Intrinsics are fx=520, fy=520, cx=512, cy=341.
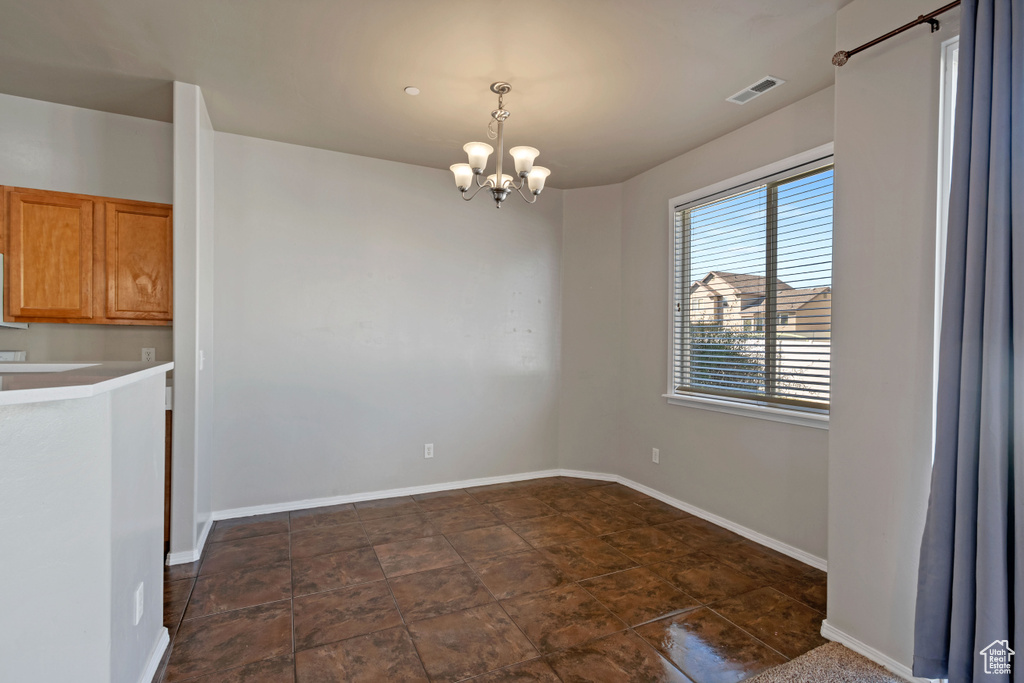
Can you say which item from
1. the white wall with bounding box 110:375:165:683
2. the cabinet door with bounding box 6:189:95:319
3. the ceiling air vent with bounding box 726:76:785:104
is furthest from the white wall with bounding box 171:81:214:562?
the ceiling air vent with bounding box 726:76:785:104

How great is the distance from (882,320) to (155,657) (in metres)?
3.14

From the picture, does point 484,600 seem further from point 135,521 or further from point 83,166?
point 83,166

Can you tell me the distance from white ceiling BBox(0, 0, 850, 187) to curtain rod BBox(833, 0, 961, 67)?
271 millimetres

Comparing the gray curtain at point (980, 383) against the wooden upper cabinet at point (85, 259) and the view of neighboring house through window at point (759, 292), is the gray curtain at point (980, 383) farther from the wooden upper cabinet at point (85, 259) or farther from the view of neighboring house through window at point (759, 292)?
the wooden upper cabinet at point (85, 259)

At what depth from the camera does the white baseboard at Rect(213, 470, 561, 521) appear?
12.3 feet

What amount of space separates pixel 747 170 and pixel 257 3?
116 inches

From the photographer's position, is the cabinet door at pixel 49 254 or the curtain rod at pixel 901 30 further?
the cabinet door at pixel 49 254

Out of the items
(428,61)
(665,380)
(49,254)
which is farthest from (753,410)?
(49,254)

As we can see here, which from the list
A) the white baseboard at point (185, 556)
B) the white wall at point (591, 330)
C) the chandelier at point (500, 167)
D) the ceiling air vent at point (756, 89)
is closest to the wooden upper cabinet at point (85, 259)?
the white baseboard at point (185, 556)

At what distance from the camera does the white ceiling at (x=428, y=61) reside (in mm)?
2318

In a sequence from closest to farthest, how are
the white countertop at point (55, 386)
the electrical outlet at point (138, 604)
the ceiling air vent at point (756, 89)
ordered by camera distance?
the white countertop at point (55, 386)
the electrical outlet at point (138, 604)
the ceiling air vent at point (756, 89)

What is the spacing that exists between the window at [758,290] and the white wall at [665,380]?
13cm

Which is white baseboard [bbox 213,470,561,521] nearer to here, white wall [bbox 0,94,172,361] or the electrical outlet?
white wall [bbox 0,94,172,361]

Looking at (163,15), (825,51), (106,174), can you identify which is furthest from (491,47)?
(106,174)
